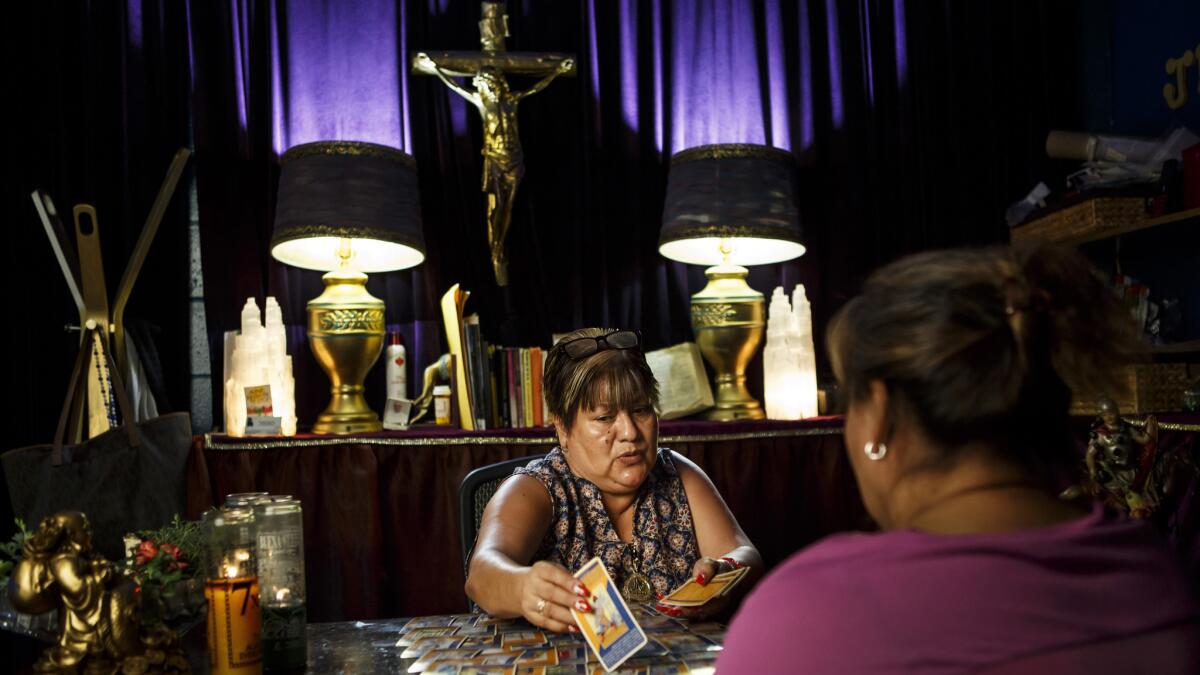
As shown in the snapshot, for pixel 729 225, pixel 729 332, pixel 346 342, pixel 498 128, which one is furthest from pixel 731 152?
pixel 346 342

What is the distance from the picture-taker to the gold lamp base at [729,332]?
3689 mm

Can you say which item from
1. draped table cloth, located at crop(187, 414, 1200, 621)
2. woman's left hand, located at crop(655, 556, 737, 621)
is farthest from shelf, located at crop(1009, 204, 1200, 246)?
woman's left hand, located at crop(655, 556, 737, 621)

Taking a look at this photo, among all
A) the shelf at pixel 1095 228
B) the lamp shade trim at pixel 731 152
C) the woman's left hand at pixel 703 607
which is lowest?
the woman's left hand at pixel 703 607

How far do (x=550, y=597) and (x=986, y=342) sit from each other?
2.75 ft

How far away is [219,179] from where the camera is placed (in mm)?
3844

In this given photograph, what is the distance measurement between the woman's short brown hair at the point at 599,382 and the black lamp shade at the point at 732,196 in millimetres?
1573

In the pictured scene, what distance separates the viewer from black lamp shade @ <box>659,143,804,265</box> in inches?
140

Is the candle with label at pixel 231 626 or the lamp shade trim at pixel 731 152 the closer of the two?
the candle with label at pixel 231 626

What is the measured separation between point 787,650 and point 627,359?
124cm

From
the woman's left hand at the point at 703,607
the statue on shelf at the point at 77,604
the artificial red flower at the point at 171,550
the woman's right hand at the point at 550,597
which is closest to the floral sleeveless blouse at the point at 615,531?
the woman's left hand at the point at 703,607

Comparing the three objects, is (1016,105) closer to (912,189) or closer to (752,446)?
(912,189)

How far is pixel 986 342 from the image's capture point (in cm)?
87

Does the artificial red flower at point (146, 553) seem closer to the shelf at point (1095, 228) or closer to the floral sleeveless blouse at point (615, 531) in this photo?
the floral sleeveless blouse at point (615, 531)

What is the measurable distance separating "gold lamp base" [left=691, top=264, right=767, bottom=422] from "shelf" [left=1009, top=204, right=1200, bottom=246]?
0.97 m
